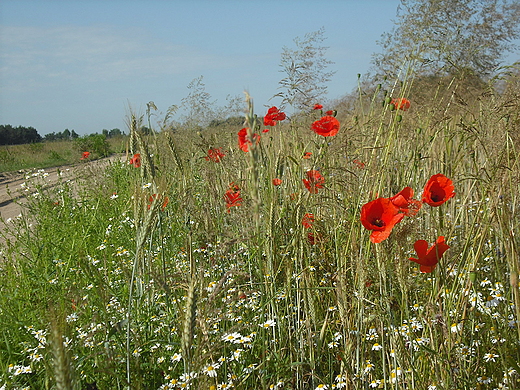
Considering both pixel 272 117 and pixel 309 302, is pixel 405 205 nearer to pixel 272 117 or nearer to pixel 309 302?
pixel 309 302

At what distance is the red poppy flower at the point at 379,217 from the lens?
56.1 inches

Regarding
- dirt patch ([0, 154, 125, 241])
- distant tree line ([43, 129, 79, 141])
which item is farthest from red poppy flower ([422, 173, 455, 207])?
distant tree line ([43, 129, 79, 141])

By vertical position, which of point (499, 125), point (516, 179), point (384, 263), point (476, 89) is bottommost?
point (384, 263)

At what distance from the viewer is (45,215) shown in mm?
4773

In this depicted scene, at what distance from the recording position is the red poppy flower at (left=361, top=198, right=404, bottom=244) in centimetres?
143

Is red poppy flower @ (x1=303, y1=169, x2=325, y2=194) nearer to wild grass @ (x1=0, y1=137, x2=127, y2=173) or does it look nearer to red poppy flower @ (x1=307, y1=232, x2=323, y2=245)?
red poppy flower @ (x1=307, y1=232, x2=323, y2=245)

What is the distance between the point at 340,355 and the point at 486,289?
794mm

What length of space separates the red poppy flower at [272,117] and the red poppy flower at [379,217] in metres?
1.44

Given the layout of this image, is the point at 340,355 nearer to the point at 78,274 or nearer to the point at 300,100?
the point at 300,100

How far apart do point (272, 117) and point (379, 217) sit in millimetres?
1500

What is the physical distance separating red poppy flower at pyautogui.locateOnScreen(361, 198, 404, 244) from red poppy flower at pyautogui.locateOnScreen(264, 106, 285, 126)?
4.72ft

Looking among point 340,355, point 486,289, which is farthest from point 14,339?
point 486,289

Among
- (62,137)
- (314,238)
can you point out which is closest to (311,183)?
(314,238)

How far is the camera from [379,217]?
1528 mm
